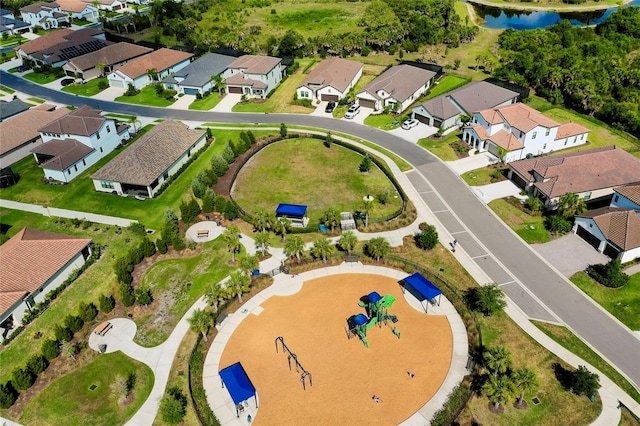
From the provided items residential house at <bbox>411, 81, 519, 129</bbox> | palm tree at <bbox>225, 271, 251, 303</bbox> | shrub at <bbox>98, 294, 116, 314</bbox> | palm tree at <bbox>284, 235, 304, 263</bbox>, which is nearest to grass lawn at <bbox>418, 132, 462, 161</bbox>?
residential house at <bbox>411, 81, 519, 129</bbox>

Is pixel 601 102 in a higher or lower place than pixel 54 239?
higher

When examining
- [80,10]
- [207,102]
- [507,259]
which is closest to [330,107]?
[207,102]

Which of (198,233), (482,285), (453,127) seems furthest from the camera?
(453,127)

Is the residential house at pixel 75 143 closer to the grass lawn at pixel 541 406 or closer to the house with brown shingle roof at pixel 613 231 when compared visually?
the grass lawn at pixel 541 406

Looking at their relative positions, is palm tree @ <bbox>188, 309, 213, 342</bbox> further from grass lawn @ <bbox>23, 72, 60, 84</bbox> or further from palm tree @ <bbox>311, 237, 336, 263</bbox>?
grass lawn @ <bbox>23, 72, 60, 84</bbox>

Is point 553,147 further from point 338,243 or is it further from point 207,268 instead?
point 207,268

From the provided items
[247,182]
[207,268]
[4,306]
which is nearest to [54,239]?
[4,306]

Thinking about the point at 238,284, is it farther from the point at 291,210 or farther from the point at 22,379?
the point at 22,379

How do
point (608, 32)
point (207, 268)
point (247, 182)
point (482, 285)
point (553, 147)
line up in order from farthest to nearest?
point (608, 32) → point (553, 147) → point (247, 182) → point (207, 268) → point (482, 285)
